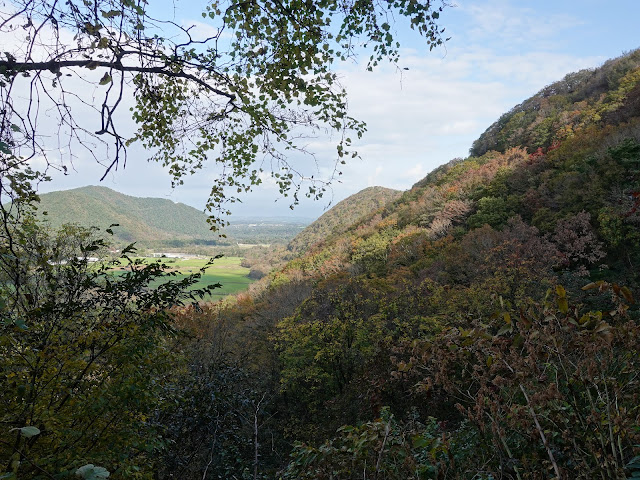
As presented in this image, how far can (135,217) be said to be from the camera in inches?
4884

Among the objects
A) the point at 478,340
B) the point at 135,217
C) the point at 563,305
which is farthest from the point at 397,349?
the point at 135,217

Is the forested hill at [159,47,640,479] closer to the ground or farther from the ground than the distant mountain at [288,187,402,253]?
closer to the ground

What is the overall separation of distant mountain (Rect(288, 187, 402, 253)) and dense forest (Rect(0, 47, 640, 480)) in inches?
1845

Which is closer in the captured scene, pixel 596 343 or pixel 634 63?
pixel 596 343

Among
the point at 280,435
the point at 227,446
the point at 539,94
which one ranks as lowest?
A: the point at 280,435

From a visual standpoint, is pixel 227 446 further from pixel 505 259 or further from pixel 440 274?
pixel 440 274

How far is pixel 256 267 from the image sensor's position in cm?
7075

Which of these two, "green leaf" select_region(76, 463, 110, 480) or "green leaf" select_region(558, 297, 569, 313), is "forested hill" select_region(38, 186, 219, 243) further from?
"green leaf" select_region(558, 297, 569, 313)

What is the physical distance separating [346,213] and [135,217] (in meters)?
75.4

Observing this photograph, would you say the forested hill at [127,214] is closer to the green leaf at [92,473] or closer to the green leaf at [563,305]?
the green leaf at [92,473]

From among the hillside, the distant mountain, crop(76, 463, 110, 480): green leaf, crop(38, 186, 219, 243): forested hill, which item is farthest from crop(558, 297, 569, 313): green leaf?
the distant mountain

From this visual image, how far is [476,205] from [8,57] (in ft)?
101

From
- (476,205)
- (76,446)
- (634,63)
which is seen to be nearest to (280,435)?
(76,446)

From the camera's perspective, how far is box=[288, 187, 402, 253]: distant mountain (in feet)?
298
